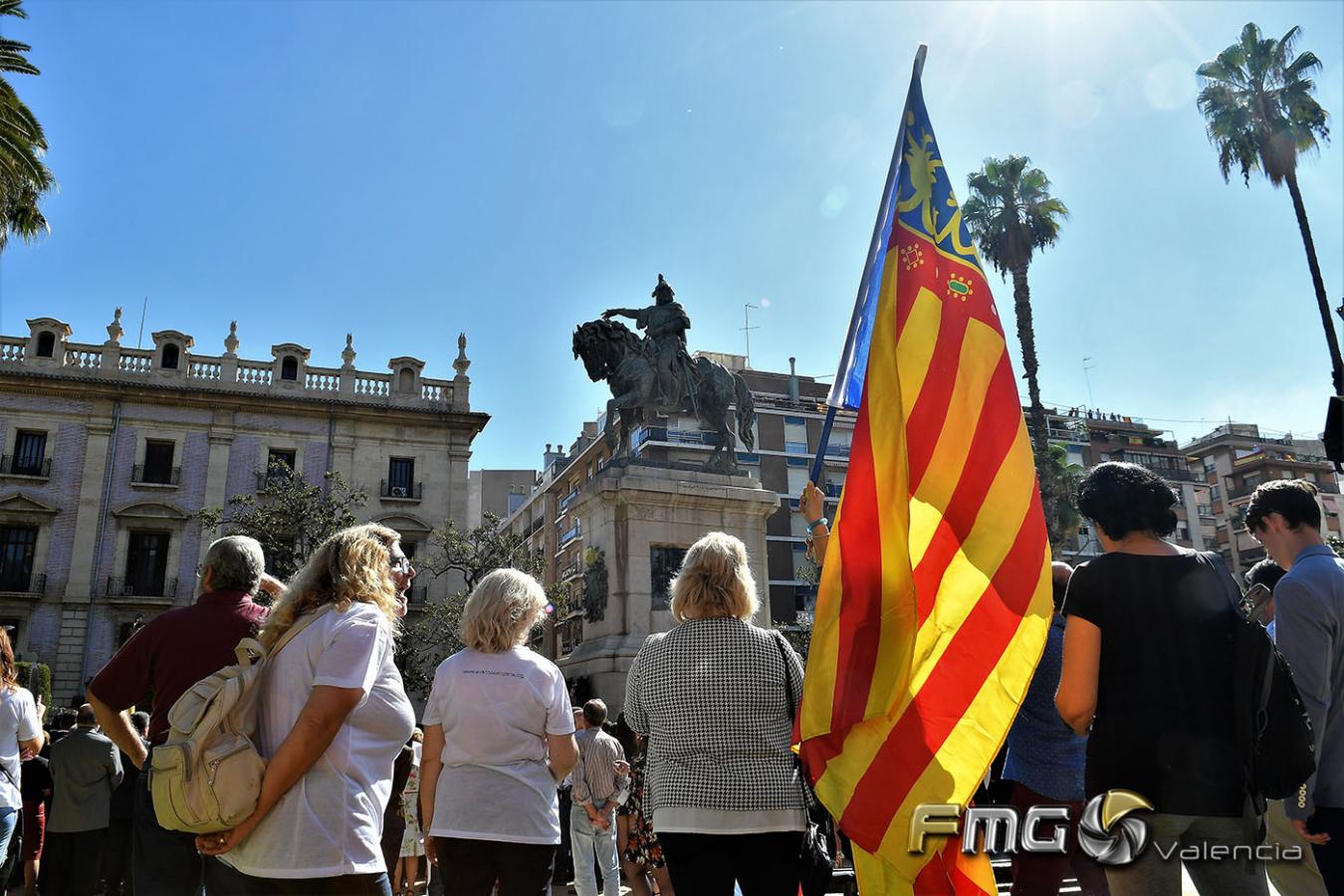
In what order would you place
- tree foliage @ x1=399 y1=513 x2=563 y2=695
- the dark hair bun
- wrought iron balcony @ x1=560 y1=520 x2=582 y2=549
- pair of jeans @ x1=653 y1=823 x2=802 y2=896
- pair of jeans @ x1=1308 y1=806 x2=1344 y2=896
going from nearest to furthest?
the dark hair bun < pair of jeans @ x1=1308 y1=806 x2=1344 y2=896 < pair of jeans @ x1=653 y1=823 x2=802 y2=896 < tree foliage @ x1=399 y1=513 x2=563 y2=695 < wrought iron balcony @ x1=560 y1=520 x2=582 y2=549

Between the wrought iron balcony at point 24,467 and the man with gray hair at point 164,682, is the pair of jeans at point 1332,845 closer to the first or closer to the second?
the man with gray hair at point 164,682

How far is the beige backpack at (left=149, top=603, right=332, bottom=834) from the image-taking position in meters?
2.53

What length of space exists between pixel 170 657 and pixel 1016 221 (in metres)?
28.7

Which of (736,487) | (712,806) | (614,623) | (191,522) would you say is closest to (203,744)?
(712,806)

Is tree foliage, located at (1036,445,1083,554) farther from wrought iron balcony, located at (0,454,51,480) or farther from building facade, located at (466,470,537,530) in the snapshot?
building facade, located at (466,470,537,530)

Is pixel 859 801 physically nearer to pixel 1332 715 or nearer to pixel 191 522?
pixel 1332 715

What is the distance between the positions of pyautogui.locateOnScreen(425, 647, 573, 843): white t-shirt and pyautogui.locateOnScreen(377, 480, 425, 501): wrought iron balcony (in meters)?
32.7

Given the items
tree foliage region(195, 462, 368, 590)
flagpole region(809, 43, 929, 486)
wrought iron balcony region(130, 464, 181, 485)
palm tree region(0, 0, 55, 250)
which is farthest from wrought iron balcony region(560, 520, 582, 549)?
flagpole region(809, 43, 929, 486)

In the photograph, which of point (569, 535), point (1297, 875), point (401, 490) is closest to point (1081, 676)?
point (1297, 875)

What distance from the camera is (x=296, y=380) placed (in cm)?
3631

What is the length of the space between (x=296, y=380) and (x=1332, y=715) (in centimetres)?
3681

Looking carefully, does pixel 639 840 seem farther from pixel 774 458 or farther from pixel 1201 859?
pixel 774 458

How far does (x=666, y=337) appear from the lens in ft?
45.9

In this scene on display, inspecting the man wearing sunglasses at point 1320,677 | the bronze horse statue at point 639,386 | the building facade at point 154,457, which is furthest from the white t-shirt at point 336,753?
the building facade at point 154,457
